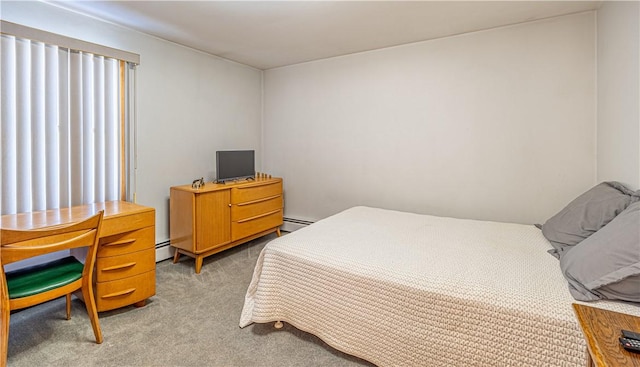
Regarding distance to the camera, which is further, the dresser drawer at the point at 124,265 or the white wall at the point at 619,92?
the dresser drawer at the point at 124,265

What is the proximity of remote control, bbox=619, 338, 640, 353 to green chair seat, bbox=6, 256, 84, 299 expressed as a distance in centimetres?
256

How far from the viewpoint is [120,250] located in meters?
2.26

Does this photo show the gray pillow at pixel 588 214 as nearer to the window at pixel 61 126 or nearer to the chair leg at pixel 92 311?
the chair leg at pixel 92 311

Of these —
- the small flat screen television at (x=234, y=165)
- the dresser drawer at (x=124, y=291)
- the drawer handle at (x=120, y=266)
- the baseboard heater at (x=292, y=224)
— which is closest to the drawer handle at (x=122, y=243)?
the drawer handle at (x=120, y=266)

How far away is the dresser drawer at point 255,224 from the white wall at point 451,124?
431 mm

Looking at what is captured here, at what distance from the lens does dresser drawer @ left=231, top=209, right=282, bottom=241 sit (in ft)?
11.3

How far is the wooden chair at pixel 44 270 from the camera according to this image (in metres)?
1.56

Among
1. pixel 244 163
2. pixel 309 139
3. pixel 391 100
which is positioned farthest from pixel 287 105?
pixel 391 100

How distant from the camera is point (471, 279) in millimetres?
1578

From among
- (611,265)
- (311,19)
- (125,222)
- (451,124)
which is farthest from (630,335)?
(311,19)

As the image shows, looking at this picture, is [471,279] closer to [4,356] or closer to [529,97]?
[529,97]

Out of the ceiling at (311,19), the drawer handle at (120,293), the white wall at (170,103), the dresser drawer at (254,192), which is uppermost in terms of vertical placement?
the ceiling at (311,19)

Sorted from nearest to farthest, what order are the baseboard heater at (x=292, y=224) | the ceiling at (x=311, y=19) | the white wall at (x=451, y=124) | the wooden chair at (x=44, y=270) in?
the wooden chair at (x=44, y=270), the ceiling at (x=311, y=19), the white wall at (x=451, y=124), the baseboard heater at (x=292, y=224)

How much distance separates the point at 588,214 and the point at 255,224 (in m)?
3.08
